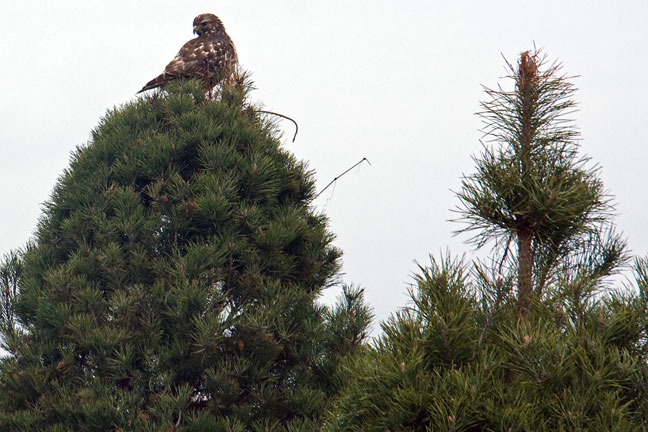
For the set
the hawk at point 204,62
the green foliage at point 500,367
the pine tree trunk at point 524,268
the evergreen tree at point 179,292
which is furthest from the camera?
the hawk at point 204,62

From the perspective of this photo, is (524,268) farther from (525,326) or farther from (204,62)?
(204,62)

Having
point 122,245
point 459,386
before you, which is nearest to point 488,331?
point 459,386

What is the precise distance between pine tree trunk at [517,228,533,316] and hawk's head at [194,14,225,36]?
700 centimetres

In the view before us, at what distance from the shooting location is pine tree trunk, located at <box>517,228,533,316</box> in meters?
4.63

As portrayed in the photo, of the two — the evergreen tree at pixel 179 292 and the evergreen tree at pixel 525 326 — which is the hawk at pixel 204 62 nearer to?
the evergreen tree at pixel 179 292

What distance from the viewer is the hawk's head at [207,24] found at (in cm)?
1070

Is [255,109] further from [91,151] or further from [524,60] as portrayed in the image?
[524,60]

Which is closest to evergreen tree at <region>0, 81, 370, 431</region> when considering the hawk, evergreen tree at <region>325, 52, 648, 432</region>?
the hawk

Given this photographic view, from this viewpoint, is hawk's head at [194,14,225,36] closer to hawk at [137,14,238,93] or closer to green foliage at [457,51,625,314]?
hawk at [137,14,238,93]

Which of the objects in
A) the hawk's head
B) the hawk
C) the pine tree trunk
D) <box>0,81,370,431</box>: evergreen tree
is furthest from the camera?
the hawk's head

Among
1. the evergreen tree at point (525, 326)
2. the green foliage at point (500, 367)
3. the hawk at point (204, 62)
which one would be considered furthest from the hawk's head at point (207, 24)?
the green foliage at point (500, 367)

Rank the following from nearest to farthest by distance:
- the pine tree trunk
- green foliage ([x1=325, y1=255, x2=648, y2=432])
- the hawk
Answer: green foliage ([x1=325, y1=255, x2=648, y2=432])
the pine tree trunk
the hawk

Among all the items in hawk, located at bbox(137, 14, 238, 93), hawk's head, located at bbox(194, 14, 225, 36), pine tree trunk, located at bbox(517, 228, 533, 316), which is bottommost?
pine tree trunk, located at bbox(517, 228, 533, 316)

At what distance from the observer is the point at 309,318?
7.06 m
